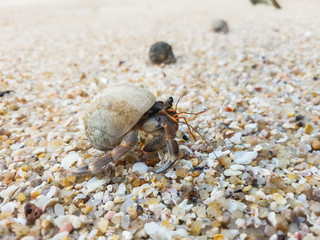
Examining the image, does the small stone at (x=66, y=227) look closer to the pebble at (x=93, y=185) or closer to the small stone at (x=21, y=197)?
the pebble at (x=93, y=185)

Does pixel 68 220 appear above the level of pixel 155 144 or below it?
below

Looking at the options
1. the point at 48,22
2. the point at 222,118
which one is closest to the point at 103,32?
the point at 48,22

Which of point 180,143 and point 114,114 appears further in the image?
point 180,143

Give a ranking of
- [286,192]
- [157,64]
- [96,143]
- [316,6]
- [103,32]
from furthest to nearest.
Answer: [316,6]
[103,32]
[157,64]
[96,143]
[286,192]

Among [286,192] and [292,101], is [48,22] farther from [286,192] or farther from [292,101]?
[286,192]

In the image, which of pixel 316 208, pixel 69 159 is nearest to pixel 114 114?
pixel 69 159

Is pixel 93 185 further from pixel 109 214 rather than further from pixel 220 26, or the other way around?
pixel 220 26

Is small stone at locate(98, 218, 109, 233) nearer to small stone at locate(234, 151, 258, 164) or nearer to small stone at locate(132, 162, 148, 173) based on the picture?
small stone at locate(132, 162, 148, 173)
